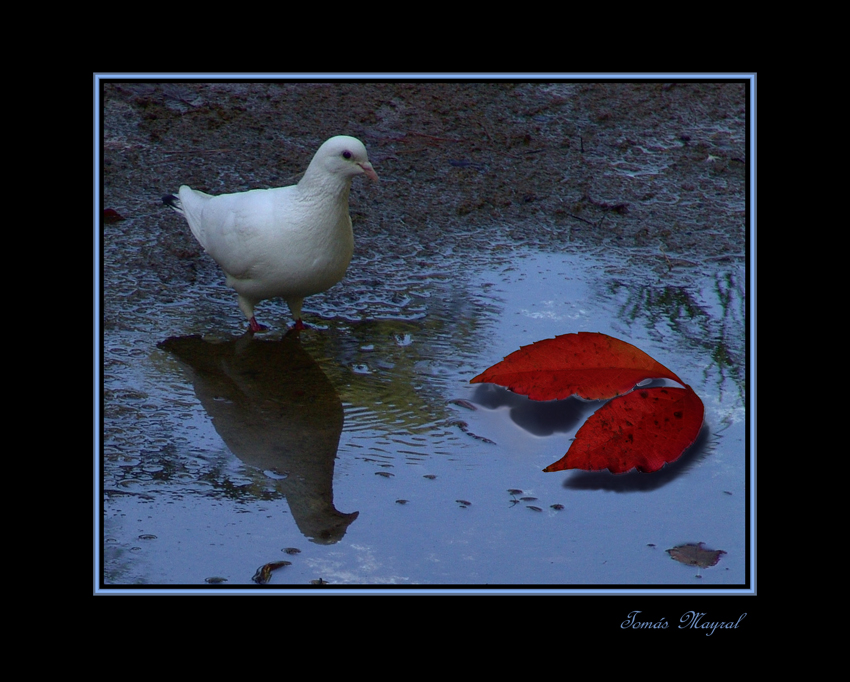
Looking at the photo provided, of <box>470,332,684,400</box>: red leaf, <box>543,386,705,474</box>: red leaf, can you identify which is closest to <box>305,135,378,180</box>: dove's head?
<box>470,332,684,400</box>: red leaf

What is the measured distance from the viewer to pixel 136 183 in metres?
5.26

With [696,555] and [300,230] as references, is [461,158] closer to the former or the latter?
[300,230]

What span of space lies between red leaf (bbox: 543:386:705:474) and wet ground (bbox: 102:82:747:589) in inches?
2.5

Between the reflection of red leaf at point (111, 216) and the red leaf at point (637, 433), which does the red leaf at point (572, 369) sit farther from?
the reflection of red leaf at point (111, 216)

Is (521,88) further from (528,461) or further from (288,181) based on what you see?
(528,461)

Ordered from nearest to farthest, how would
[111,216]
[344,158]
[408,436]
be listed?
1. [408,436]
2. [344,158]
3. [111,216]

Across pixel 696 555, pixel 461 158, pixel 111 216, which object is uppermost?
pixel 461 158

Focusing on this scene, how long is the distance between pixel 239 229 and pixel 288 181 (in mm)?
1386

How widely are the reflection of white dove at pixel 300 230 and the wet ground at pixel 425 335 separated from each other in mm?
327

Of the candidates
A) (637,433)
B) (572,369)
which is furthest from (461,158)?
(637,433)

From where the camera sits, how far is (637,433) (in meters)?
3.26

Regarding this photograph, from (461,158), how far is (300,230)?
209 cm

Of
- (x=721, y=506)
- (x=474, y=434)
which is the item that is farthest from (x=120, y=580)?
(x=721, y=506)

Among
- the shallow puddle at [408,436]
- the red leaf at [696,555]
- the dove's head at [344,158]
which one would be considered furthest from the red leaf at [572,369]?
the dove's head at [344,158]
